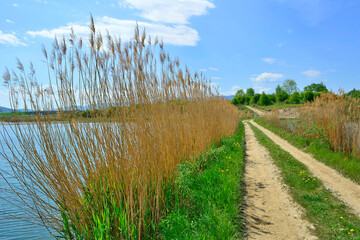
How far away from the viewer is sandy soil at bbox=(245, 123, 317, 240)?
323 cm

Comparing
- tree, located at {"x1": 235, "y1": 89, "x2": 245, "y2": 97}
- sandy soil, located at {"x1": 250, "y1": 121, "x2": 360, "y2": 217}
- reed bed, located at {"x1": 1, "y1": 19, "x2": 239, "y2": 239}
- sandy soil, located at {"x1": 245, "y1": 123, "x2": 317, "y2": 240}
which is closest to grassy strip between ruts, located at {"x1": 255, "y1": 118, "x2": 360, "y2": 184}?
sandy soil, located at {"x1": 250, "y1": 121, "x2": 360, "y2": 217}

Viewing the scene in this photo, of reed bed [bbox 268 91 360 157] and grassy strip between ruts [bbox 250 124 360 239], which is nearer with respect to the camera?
grassy strip between ruts [bbox 250 124 360 239]

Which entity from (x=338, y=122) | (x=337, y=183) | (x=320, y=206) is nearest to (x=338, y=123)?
(x=338, y=122)

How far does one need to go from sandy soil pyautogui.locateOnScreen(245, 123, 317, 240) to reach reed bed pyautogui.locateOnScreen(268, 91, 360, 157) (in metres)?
2.84

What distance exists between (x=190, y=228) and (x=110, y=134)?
1.70m

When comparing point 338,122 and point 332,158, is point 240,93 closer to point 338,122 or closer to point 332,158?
point 338,122

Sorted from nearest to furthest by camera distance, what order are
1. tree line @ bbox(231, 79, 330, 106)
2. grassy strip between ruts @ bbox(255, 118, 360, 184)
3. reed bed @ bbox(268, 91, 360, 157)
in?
grassy strip between ruts @ bbox(255, 118, 360, 184)
reed bed @ bbox(268, 91, 360, 157)
tree line @ bbox(231, 79, 330, 106)

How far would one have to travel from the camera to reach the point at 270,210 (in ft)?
12.8

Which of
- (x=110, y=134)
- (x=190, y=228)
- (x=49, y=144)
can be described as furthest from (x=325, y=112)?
(x=49, y=144)

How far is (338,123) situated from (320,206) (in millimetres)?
4627

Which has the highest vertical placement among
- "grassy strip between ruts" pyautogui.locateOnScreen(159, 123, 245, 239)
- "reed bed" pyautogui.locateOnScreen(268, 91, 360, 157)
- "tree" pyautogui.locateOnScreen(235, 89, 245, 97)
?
"tree" pyautogui.locateOnScreen(235, 89, 245, 97)

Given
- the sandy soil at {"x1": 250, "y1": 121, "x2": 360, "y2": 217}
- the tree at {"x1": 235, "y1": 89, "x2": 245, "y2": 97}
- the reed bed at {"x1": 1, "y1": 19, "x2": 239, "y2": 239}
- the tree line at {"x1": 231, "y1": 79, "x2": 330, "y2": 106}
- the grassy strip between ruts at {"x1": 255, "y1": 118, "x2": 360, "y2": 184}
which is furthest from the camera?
the tree at {"x1": 235, "y1": 89, "x2": 245, "y2": 97}

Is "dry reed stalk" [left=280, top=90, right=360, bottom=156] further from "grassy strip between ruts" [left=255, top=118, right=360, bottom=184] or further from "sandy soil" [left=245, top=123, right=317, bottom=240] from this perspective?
"sandy soil" [left=245, top=123, right=317, bottom=240]

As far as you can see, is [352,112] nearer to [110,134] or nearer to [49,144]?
[110,134]
